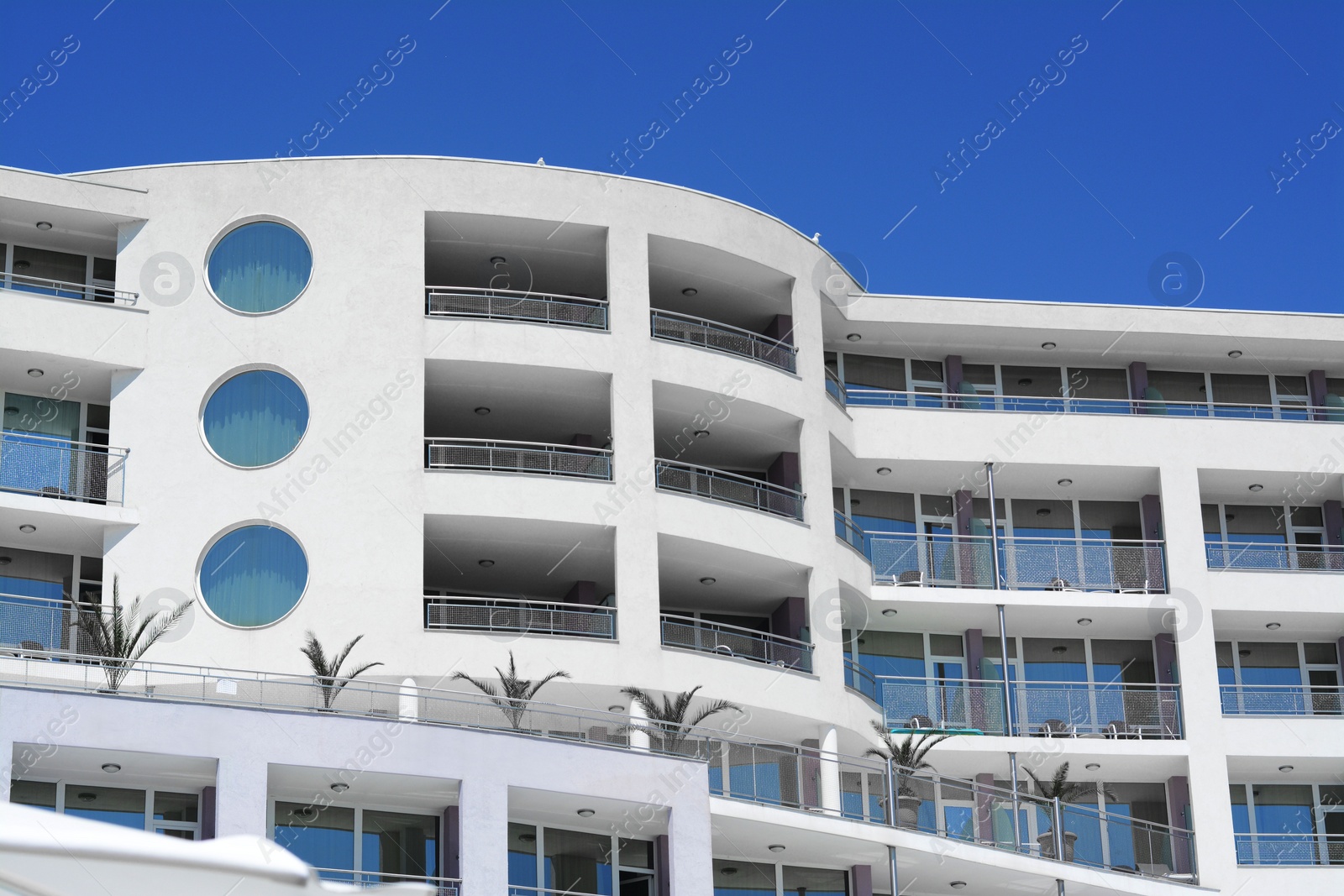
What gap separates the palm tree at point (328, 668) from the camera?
2914 centimetres

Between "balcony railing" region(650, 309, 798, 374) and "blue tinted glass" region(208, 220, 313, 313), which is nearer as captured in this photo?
"blue tinted glass" region(208, 220, 313, 313)

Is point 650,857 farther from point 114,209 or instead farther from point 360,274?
point 114,209

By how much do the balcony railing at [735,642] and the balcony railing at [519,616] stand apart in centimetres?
130

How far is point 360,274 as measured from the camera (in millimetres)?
35094

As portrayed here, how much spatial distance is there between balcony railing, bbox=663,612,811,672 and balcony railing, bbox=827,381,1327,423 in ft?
22.7

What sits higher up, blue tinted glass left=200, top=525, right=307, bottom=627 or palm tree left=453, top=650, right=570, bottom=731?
blue tinted glass left=200, top=525, right=307, bottom=627

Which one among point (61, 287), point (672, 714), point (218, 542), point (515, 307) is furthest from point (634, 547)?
point (61, 287)

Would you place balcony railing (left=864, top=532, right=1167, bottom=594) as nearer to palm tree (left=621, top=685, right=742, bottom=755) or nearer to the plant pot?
palm tree (left=621, top=685, right=742, bottom=755)

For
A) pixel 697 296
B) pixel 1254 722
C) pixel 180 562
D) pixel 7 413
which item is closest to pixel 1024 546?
pixel 1254 722

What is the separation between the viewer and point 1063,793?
3744 cm

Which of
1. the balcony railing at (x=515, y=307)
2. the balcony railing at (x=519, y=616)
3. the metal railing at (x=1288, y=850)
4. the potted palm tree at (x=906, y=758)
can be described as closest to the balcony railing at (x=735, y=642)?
the balcony railing at (x=519, y=616)

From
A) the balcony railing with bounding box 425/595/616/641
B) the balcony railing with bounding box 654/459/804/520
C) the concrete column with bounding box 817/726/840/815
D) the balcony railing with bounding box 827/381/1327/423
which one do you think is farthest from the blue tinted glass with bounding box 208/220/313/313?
the concrete column with bounding box 817/726/840/815

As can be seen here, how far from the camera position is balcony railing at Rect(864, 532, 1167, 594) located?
40312mm

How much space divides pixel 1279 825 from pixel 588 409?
1732 centimetres
